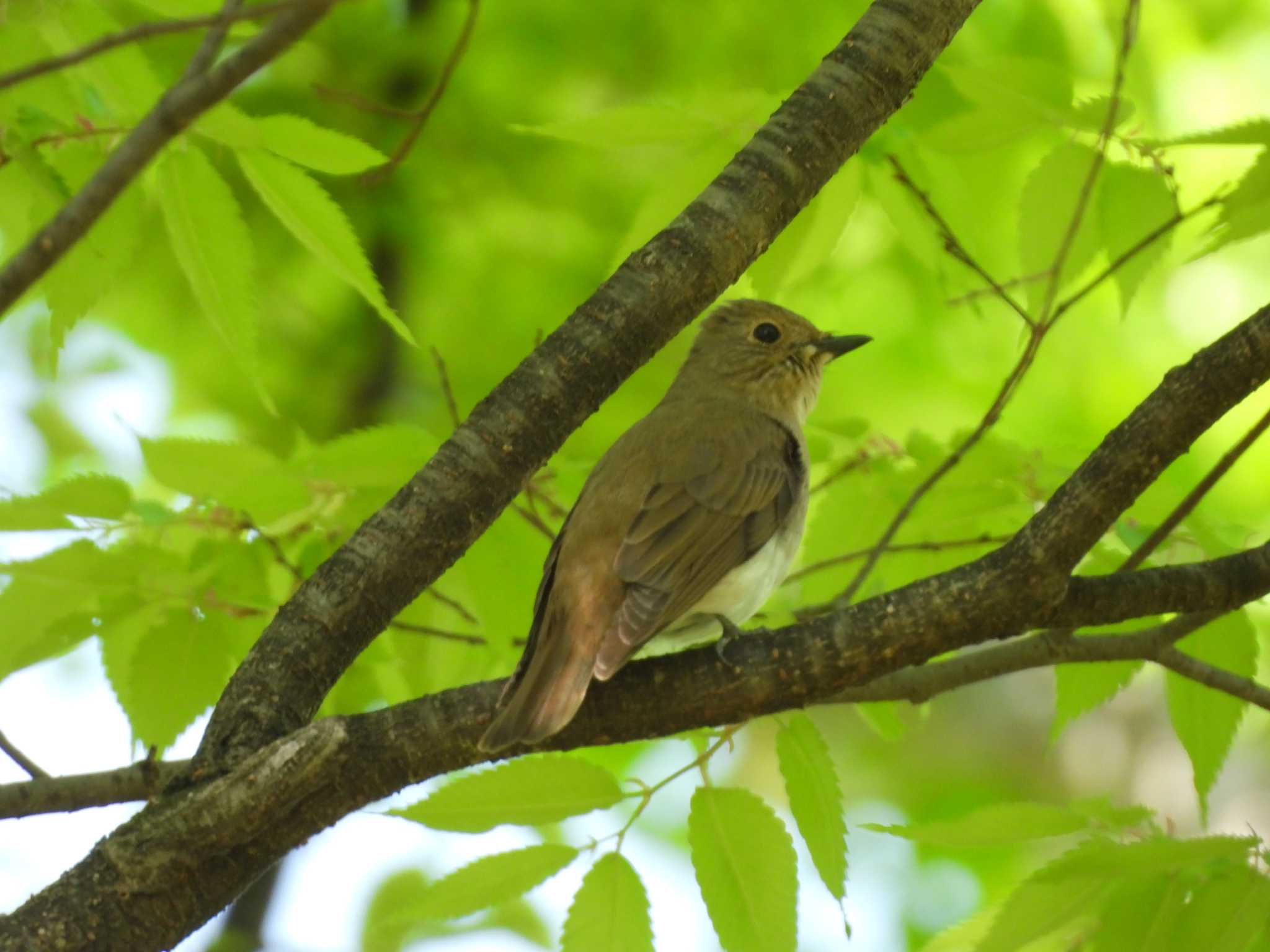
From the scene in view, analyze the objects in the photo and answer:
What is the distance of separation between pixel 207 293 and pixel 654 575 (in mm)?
1521

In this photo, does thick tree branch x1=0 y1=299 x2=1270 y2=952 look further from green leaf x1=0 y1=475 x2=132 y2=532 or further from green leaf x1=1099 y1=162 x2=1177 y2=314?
green leaf x1=0 y1=475 x2=132 y2=532

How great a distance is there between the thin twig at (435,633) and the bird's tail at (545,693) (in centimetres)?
34

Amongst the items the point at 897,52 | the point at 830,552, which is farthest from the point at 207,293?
the point at 830,552

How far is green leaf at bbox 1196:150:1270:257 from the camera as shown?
3229 mm

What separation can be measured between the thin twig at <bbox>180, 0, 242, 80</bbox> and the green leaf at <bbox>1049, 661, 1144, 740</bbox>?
258 centimetres

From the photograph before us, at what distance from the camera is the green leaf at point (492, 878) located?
320 centimetres

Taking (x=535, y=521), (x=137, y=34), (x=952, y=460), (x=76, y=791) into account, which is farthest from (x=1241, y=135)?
(x=76, y=791)

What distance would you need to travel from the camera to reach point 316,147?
9.59ft

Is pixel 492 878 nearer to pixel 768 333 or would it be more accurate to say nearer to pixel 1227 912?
pixel 1227 912

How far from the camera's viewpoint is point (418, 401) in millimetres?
6684

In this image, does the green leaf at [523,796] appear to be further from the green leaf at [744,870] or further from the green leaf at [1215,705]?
the green leaf at [1215,705]

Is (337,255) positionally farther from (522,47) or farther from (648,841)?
(648,841)

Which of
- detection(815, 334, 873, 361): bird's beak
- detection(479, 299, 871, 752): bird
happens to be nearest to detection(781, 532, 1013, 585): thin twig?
detection(479, 299, 871, 752): bird

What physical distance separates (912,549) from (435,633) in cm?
→ 140
